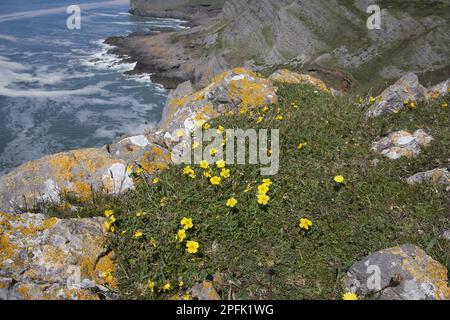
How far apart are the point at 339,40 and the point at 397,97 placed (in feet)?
174

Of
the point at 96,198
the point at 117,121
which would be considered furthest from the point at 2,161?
the point at 96,198

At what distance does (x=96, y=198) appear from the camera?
6.28 meters

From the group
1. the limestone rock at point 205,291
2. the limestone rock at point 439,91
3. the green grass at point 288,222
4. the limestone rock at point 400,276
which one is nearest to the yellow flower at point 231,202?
the green grass at point 288,222

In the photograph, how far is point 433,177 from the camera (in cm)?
627

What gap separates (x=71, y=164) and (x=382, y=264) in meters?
5.24

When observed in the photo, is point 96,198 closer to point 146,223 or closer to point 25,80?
point 146,223

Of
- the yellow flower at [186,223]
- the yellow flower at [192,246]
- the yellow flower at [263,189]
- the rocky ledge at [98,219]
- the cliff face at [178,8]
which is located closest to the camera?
the rocky ledge at [98,219]

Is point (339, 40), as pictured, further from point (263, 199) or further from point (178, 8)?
point (178, 8)

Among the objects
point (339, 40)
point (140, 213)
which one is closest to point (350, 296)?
point (140, 213)

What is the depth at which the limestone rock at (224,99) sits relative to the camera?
9430 mm

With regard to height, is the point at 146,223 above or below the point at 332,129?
below

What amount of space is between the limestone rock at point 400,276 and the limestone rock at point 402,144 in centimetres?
285

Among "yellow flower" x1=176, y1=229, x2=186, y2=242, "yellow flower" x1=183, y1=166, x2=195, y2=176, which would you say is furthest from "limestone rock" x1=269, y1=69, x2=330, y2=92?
"yellow flower" x1=176, y1=229, x2=186, y2=242

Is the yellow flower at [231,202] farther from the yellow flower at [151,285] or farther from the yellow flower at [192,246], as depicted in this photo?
the yellow flower at [151,285]
